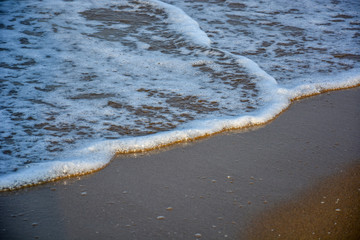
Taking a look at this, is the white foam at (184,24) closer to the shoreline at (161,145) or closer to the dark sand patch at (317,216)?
the shoreline at (161,145)

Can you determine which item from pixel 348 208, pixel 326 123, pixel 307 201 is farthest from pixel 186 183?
pixel 326 123

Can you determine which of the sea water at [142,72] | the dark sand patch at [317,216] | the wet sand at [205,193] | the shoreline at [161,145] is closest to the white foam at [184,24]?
the sea water at [142,72]

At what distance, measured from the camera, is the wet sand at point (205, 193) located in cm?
192

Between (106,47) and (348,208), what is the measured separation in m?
3.36

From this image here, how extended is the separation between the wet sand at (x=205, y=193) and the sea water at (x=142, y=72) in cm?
19

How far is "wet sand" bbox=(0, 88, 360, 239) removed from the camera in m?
1.92

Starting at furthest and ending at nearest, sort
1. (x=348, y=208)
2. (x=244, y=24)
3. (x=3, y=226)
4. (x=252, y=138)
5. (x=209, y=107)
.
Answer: (x=244, y=24)
(x=209, y=107)
(x=252, y=138)
(x=348, y=208)
(x=3, y=226)

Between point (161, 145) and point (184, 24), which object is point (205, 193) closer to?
point (161, 145)

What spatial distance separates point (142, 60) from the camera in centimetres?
427

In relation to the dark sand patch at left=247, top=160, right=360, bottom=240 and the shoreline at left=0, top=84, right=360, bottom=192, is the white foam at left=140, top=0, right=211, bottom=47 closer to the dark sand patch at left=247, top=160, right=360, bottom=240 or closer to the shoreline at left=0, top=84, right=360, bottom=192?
the shoreline at left=0, top=84, right=360, bottom=192

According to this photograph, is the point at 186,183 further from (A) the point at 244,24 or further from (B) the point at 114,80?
(A) the point at 244,24

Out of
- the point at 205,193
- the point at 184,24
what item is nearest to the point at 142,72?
the point at 184,24

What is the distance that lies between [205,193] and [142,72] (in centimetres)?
205

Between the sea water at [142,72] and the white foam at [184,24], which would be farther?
the white foam at [184,24]
